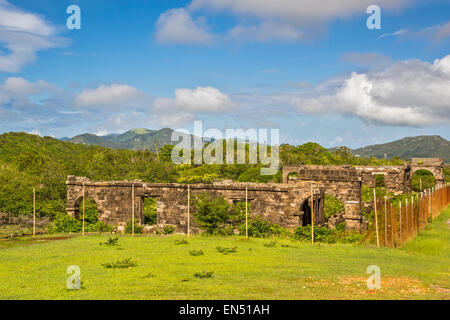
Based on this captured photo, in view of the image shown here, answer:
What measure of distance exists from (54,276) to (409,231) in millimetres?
13873

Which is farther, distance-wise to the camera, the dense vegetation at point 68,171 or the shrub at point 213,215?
the dense vegetation at point 68,171

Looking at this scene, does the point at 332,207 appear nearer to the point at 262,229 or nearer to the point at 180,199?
the point at 262,229

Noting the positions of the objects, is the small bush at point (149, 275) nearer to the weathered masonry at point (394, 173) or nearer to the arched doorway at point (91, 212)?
the arched doorway at point (91, 212)

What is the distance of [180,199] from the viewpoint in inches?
892

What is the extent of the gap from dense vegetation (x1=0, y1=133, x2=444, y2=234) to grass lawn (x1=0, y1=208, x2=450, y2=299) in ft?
38.2

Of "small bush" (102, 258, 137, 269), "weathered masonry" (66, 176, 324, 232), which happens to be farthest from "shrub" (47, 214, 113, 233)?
"small bush" (102, 258, 137, 269)

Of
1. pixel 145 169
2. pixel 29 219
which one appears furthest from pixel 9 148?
pixel 29 219

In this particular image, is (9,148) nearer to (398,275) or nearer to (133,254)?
(133,254)

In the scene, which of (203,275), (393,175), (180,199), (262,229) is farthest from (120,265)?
(393,175)

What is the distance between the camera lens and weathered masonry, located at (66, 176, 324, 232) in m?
20.8

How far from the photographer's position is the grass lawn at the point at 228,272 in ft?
25.6

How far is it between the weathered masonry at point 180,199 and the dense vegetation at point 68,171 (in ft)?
6.83

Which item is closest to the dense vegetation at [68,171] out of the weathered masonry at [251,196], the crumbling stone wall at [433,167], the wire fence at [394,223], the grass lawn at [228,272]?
the weathered masonry at [251,196]

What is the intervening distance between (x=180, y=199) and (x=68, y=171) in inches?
677
